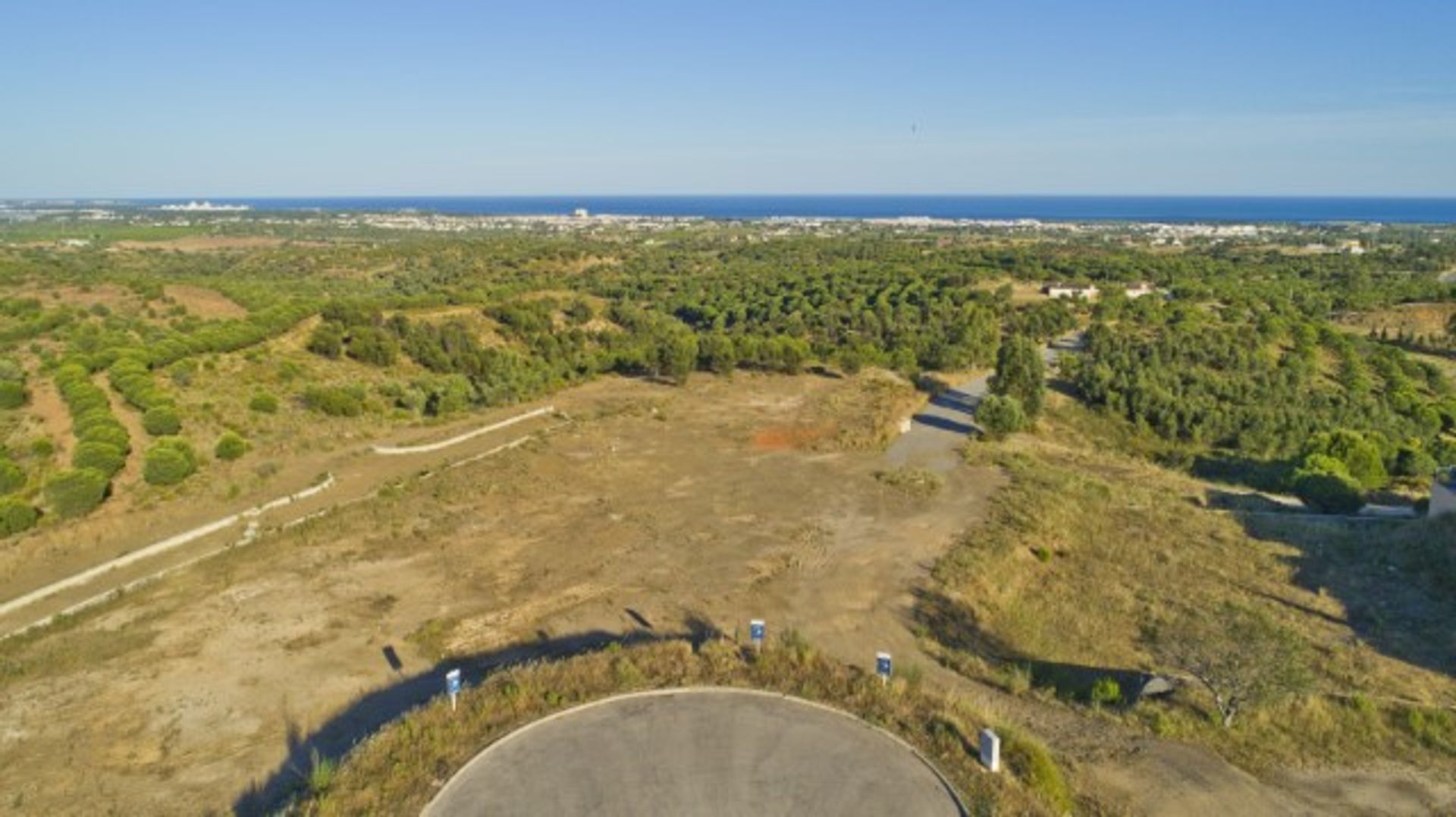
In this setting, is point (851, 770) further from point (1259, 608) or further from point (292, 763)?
point (1259, 608)

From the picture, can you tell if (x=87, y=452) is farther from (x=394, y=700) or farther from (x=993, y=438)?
(x=993, y=438)

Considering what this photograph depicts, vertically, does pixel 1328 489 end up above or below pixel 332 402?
below

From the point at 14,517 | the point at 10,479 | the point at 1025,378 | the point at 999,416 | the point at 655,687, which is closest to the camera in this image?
the point at 655,687

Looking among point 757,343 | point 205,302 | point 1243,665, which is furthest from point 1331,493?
point 205,302

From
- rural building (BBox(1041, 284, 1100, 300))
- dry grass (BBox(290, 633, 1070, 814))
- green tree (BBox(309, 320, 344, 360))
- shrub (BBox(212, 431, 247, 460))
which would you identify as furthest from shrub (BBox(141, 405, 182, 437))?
rural building (BBox(1041, 284, 1100, 300))

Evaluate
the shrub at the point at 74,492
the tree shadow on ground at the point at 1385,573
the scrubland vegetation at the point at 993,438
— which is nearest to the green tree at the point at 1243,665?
the scrubland vegetation at the point at 993,438

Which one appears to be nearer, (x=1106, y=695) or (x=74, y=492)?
(x=1106, y=695)

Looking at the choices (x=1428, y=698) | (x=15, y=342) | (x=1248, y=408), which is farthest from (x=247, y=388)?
(x=1248, y=408)

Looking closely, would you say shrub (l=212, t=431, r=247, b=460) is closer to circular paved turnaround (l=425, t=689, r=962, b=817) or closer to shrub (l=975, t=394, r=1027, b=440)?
circular paved turnaround (l=425, t=689, r=962, b=817)
